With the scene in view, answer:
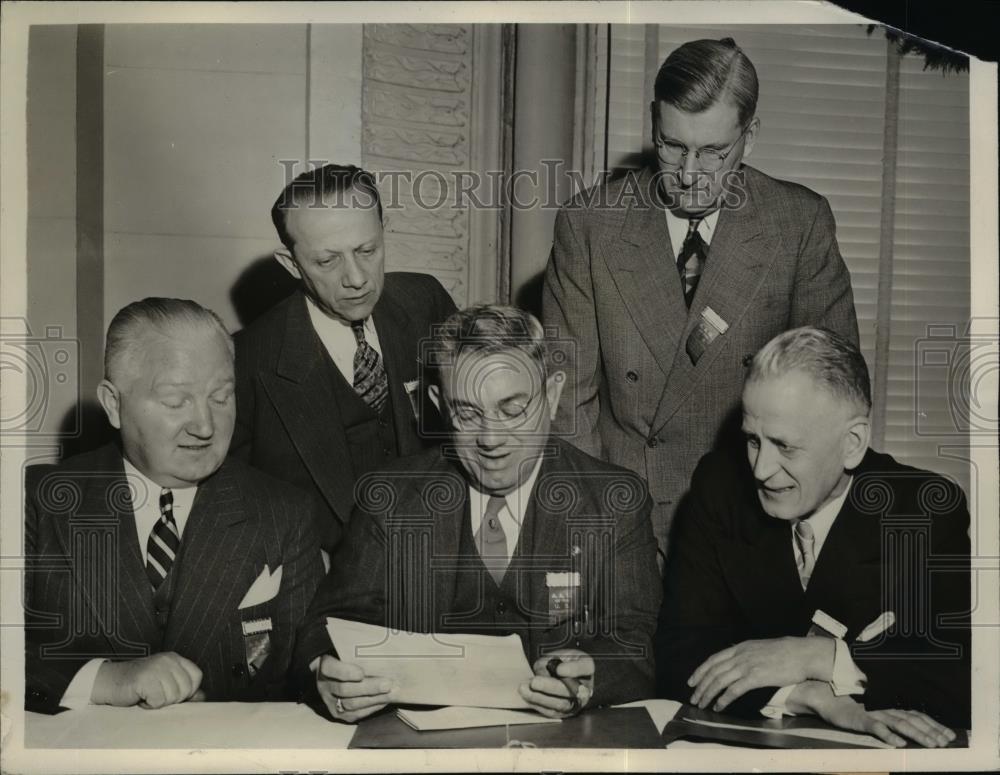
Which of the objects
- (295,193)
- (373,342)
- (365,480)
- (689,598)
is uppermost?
(295,193)

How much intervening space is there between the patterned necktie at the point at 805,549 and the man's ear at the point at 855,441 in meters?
0.21

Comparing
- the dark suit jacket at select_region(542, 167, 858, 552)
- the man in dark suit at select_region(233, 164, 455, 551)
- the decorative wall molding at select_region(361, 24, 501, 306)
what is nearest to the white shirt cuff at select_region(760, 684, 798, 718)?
the dark suit jacket at select_region(542, 167, 858, 552)

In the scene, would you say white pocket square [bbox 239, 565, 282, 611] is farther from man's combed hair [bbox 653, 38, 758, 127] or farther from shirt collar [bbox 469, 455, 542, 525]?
man's combed hair [bbox 653, 38, 758, 127]

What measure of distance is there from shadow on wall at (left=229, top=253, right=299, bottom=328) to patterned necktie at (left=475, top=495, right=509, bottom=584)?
0.87 m

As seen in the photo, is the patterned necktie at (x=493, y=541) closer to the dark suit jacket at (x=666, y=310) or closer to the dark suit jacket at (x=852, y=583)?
the dark suit jacket at (x=666, y=310)

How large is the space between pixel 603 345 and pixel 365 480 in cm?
79

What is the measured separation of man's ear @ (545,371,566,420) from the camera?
3391 mm

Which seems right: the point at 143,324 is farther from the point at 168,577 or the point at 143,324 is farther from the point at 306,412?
the point at 168,577

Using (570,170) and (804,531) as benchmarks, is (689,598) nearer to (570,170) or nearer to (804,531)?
(804,531)

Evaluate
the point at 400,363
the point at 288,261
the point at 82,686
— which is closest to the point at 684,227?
the point at 400,363

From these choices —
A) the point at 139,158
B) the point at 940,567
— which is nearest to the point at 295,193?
the point at 139,158

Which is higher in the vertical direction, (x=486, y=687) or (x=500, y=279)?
(x=500, y=279)

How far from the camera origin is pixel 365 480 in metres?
3.44

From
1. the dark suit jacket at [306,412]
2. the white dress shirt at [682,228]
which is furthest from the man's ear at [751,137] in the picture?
the dark suit jacket at [306,412]
